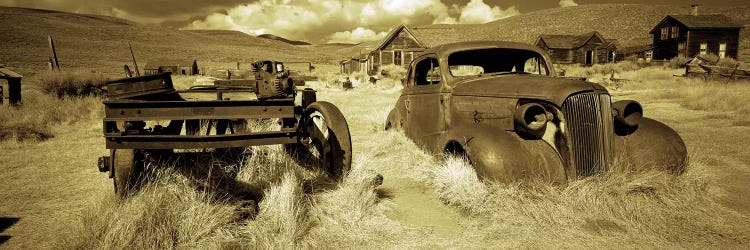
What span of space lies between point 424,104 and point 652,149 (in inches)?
103

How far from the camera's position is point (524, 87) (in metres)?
3.89

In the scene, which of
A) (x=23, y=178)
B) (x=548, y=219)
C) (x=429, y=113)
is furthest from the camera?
(x=429, y=113)

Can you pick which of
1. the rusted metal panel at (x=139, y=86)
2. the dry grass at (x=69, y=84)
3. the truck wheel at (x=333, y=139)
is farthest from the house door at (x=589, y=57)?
the rusted metal panel at (x=139, y=86)

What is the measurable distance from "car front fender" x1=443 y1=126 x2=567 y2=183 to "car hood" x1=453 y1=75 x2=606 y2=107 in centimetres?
45

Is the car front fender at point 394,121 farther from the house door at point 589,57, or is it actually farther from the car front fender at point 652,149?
the house door at point 589,57

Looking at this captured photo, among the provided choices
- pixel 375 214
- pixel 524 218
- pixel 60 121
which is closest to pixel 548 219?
pixel 524 218

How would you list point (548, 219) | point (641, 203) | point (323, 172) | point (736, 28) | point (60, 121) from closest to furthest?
point (548, 219) < point (641, 203) < point (323, 172) < point (60, 121) < point (736, 28)

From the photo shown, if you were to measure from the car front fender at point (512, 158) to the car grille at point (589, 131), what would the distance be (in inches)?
10.1

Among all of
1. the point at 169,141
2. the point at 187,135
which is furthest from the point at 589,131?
the point at 169,141

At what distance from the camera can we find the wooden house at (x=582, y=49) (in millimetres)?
42844

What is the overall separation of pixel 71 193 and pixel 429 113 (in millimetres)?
4179

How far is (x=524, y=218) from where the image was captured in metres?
3.11

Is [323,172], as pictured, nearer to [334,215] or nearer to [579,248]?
[334,215]

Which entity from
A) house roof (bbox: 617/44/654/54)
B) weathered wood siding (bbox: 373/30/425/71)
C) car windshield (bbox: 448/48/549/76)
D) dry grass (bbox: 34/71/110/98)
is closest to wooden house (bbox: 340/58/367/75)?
→ weathered wood siding (bbox: 373/30/425/71)
